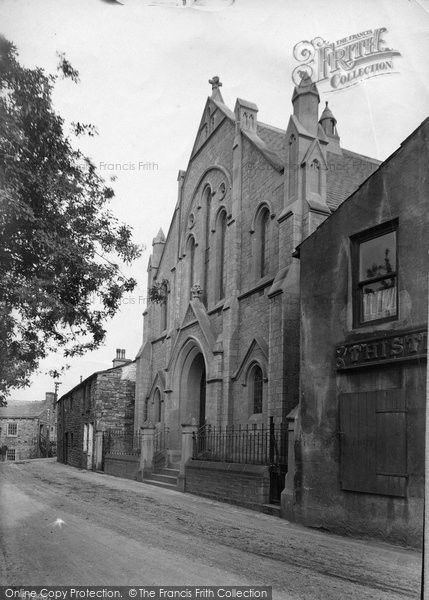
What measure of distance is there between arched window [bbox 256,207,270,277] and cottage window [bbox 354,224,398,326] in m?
7.49

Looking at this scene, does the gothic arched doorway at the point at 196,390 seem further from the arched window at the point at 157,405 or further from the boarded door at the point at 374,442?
the boarded door at the point at 374,442

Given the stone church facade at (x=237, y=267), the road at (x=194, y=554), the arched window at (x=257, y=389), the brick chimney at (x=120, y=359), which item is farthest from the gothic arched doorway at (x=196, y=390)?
the brick chimney at (x=120, y=359)

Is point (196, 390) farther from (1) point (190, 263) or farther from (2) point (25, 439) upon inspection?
(2) point (25, 439)

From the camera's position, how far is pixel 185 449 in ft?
54.2

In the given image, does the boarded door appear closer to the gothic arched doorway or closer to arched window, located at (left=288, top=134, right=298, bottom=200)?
arched window, located at (left=288, top=134, right=298, bottom=200)

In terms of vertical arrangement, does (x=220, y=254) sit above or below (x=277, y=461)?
above

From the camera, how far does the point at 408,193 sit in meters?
8.51

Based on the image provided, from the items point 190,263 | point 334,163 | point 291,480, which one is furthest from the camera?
point 190,263

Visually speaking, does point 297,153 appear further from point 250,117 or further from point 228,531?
point 228,531

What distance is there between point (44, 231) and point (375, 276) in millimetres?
5166

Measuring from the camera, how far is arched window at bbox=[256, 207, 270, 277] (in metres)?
17.0

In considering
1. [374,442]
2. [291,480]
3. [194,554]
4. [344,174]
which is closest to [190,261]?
[344,174]

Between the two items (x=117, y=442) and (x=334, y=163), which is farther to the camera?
(x=117, y=442)

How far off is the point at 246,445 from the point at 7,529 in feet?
24.8
